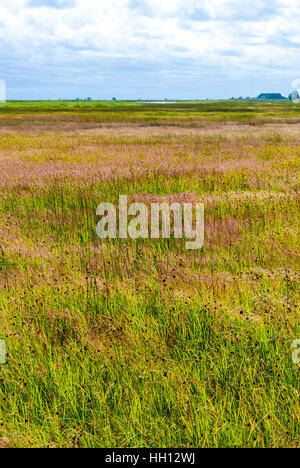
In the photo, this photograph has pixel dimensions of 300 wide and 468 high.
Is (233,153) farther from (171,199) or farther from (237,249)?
(237,249)

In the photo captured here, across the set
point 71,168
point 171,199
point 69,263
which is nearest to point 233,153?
point 71,168

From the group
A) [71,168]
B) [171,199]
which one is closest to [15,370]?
[171,199]

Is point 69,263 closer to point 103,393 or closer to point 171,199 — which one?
point 103,393

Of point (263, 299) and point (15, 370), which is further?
point (263, 299)

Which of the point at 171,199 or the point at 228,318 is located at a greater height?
the point at 171,199

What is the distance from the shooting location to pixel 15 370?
2.89m

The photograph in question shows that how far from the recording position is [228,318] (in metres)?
3.38

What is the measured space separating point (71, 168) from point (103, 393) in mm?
10874
